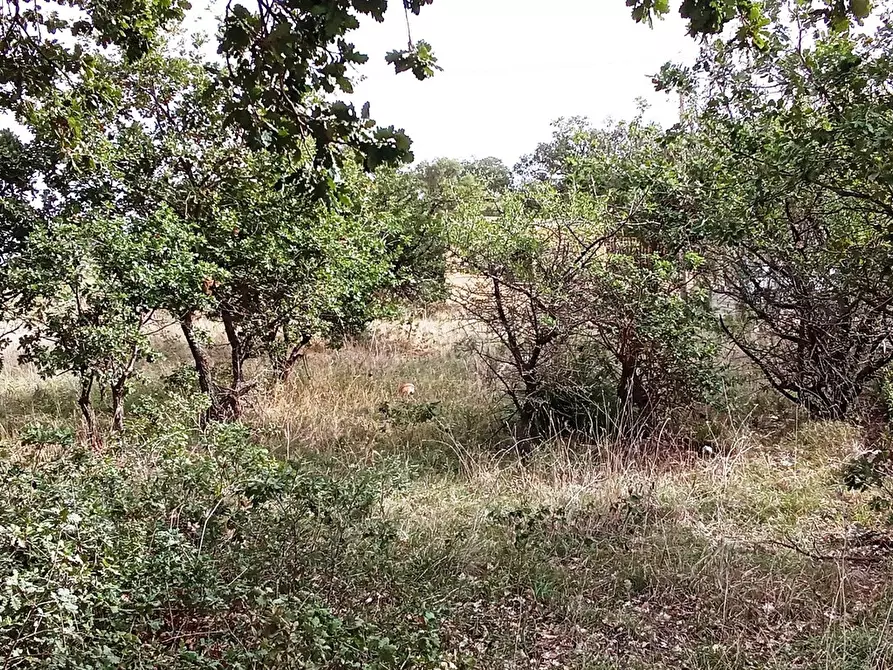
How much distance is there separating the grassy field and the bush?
5.3 inches

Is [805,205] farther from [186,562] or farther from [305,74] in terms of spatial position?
[186,562]

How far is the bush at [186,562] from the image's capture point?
193 cm

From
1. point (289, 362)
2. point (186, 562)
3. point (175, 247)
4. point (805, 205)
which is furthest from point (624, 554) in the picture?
point (289, 362)

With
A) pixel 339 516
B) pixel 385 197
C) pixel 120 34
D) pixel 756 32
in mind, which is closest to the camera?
pixel 756 32

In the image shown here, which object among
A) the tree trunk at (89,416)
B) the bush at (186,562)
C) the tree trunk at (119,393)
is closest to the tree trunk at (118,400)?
the tree trunk at (119,393)

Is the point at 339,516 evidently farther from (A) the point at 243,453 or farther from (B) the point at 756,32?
(B) the point at 756,32

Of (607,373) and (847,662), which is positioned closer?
(847,662)

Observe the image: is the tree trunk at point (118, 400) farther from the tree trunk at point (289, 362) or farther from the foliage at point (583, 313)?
the foliage at point (583, 313)

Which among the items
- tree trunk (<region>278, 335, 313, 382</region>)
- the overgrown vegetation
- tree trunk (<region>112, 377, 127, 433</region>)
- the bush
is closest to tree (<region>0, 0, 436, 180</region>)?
the overgrown vegetation

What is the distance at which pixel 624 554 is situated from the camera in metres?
3.14

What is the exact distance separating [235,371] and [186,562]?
A: 4.16 metres

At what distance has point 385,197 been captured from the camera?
8.21 metres

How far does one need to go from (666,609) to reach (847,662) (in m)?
0.71

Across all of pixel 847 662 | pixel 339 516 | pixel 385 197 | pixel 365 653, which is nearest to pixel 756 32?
pixel 847 662
